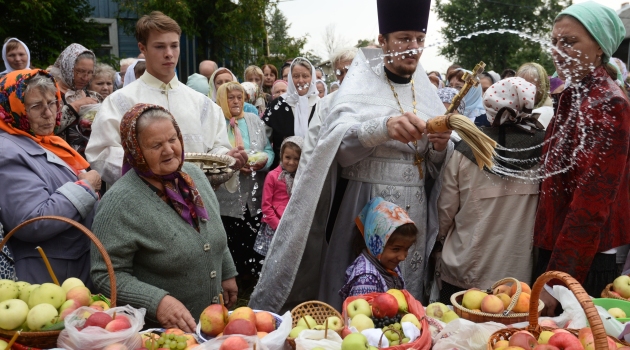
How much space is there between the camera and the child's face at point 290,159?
492 centimetres

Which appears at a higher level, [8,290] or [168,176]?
[168,176]

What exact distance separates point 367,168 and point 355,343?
1.49 m

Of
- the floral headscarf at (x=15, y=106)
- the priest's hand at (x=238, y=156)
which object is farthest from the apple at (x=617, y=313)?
the floral headscarf at (x=15, y=106)

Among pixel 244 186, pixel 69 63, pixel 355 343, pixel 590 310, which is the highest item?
pixel 69 63

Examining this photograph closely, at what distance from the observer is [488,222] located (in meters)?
3.21

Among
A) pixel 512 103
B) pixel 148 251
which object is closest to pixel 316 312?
pixel 148 251

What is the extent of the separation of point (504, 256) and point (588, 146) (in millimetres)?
892

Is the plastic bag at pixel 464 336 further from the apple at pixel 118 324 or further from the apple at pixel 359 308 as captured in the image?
the apple at pixel 118 324

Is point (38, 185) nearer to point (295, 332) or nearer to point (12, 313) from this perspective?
point (12, 313)

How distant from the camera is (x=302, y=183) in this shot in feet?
10.4

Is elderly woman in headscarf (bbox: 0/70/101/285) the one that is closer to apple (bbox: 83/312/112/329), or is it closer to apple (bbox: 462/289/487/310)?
apple (bbox: 83/312/112/329)

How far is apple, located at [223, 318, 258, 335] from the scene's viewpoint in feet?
6.55

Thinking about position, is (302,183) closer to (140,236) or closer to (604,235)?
(140,236)

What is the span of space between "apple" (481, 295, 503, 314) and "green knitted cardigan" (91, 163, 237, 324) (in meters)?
1.24
